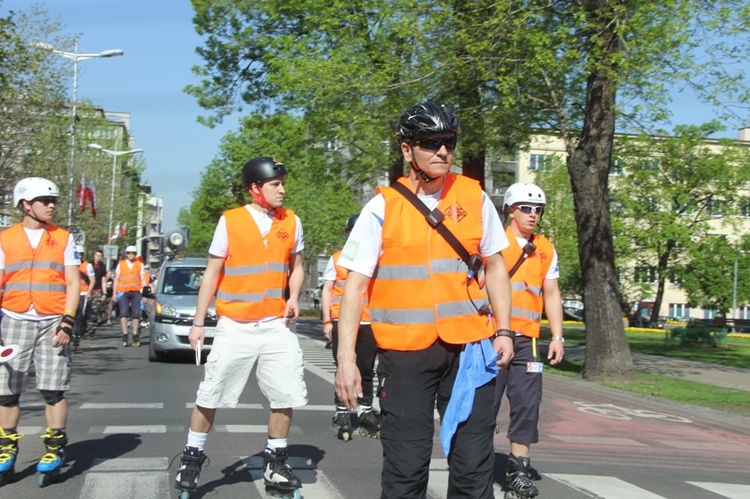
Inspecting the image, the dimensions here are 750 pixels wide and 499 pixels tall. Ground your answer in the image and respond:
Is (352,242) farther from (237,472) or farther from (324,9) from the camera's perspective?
(324,9)

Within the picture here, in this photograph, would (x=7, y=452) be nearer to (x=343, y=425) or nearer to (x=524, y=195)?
(x=343, y=425)

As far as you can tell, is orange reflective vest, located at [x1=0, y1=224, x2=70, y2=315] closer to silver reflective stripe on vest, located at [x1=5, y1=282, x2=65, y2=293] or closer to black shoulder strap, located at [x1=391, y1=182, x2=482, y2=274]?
silver reflective stripe on vest, located at [x1=5, y1=282, x2=65, y2=293]

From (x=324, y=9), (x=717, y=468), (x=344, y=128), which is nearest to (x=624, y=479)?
(x=717, y=468)

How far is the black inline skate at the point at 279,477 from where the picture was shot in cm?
653

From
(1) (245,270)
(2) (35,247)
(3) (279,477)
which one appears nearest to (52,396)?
(2) (35,247)

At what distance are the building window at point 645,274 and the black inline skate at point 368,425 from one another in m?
55.4

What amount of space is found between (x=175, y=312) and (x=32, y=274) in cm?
1061

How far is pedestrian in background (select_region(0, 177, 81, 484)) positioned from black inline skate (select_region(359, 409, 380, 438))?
10.3 feet

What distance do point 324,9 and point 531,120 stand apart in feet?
27.5

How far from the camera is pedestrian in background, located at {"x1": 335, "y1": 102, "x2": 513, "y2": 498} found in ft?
14.5

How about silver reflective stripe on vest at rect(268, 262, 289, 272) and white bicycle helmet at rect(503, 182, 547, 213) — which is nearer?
silver reflective stripe on vest at rect(268, 262, 289, 272)

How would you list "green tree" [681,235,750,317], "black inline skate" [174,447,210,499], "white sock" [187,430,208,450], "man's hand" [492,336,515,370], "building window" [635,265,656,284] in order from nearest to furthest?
"man's hand" [492,336,515,370] → "black inline skate" [174,447,210,499] → "white sock" [187,430,208,450] → "green tree" [681,235,750,317] → "building window" [635,265,656,284]

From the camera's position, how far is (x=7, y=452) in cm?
693

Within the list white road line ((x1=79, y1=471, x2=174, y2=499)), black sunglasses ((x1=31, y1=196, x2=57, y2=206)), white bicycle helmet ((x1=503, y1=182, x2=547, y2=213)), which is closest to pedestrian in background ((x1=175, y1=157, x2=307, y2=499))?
white road line ((x1=79, y1=471, x2=174, y2=499))
